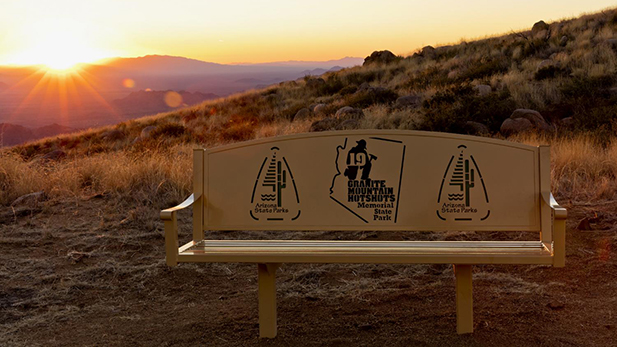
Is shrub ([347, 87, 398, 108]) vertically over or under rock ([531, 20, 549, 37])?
under

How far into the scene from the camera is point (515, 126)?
1267cm

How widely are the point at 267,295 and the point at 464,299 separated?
1.13m

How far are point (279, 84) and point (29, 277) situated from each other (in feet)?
88.7

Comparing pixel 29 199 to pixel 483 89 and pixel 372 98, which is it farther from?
pixel 372 98

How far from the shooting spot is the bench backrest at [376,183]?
344 cm

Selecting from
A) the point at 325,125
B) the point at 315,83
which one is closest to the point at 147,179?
the point at 325,125

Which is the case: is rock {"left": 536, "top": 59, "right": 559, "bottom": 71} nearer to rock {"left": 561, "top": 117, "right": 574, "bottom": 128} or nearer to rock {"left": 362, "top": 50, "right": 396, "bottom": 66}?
rock {"left": 561, "top": 117, "right": 574, "bottom": 128}

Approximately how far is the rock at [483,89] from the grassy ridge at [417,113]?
29 cm

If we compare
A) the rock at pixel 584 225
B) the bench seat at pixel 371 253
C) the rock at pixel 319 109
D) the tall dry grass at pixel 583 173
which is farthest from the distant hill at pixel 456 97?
the bench seat at pixel 371 253

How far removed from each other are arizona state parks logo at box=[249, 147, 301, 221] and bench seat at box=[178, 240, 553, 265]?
185mm

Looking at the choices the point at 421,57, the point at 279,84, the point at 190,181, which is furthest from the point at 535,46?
the point at 190,181

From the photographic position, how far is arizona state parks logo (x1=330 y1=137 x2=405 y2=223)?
11.4ft

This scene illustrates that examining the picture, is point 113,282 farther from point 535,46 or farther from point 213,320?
point 535,46

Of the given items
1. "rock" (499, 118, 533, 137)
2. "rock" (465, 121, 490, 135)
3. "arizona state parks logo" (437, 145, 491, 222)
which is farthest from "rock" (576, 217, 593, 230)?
"rock" (465, 121, 490, 135)
